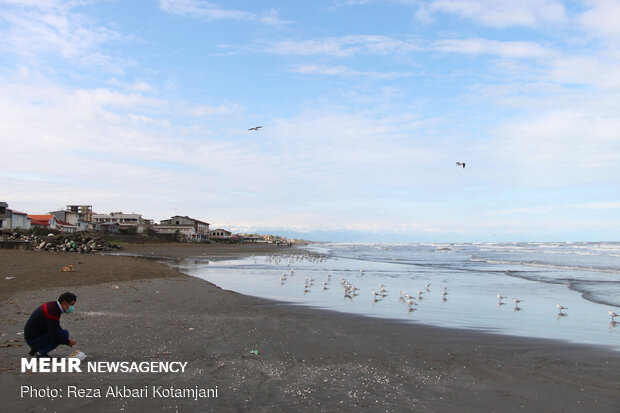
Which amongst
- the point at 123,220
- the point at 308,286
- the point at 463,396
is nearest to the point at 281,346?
the point at 463,396

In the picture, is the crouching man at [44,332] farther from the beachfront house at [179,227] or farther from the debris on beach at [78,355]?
the beachfront house at [179,227]

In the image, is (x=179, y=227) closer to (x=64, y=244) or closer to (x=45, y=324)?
(x=64, y=244)

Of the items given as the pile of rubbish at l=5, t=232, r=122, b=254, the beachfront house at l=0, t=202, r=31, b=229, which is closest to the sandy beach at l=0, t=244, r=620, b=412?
the pile of rubbish at l=5, t=232, r=122, b=254

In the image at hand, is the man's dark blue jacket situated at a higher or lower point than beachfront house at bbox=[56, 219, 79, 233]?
lower

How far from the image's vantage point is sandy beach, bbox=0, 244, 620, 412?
5.79 metres

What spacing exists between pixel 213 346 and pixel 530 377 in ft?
19.0

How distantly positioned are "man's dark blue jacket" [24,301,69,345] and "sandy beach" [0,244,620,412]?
511mm

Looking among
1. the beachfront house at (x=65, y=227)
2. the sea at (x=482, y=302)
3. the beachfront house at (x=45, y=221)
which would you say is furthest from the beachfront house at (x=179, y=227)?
the sea at (x=482, y=302)

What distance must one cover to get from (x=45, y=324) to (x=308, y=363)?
4.50 m

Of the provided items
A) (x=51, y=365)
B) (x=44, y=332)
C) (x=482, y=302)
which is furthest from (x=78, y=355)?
(x=482, y=302)

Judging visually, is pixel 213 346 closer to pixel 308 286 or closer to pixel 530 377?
pixel 530 377

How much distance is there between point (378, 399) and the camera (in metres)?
5.92

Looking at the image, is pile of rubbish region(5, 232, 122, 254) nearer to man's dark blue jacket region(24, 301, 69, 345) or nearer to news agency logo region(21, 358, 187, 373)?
man's dark blue jacket region(24, 301, 69, 345)

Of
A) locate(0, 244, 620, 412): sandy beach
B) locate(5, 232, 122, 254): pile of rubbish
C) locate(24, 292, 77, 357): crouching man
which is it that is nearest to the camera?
locate(0, 244, 620, 412): sandy beach
